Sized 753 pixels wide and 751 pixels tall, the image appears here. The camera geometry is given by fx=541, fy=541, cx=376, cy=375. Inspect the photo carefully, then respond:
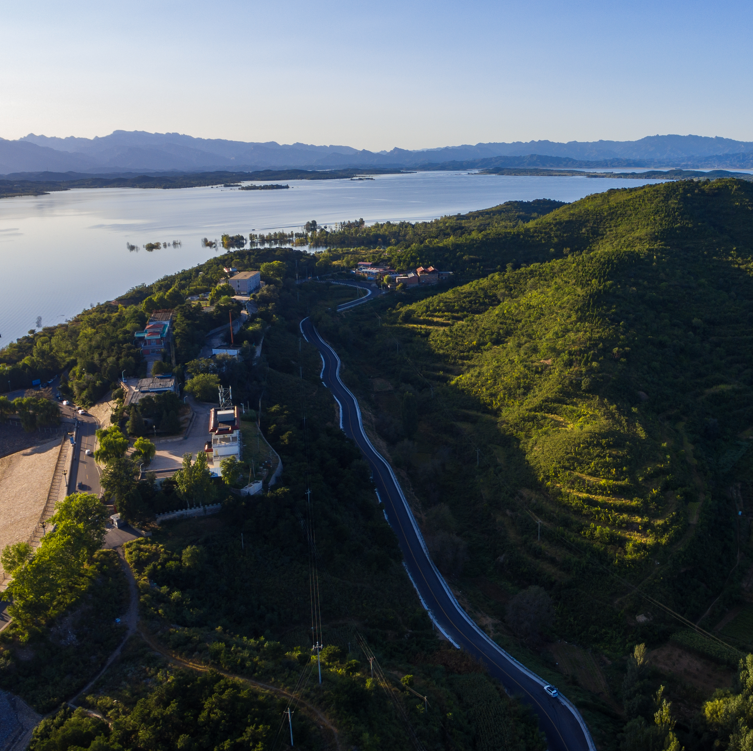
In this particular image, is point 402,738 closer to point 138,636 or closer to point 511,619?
point 138,636

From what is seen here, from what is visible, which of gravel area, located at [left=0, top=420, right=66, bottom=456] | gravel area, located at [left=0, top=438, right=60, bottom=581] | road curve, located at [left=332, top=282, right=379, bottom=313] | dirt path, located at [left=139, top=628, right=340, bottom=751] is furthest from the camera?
road curve, located at [left=332, top=282, right=379, bottom=313]

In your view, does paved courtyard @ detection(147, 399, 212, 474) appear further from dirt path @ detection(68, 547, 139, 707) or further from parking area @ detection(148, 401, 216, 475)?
dirt path @ detection(68, 547, 139, 707)

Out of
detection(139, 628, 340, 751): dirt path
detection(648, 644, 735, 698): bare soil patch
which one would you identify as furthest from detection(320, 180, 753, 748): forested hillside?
detection(139, 628, 340, 751): dirt path

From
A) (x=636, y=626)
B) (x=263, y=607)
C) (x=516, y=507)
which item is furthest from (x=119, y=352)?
(x=636, y=626)

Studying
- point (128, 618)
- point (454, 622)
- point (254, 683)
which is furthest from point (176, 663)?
point (454, 622)

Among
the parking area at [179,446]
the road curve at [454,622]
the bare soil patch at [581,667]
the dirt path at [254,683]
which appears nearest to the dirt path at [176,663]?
the dirt path at [254,683]

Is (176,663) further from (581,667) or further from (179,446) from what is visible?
(581,667)
